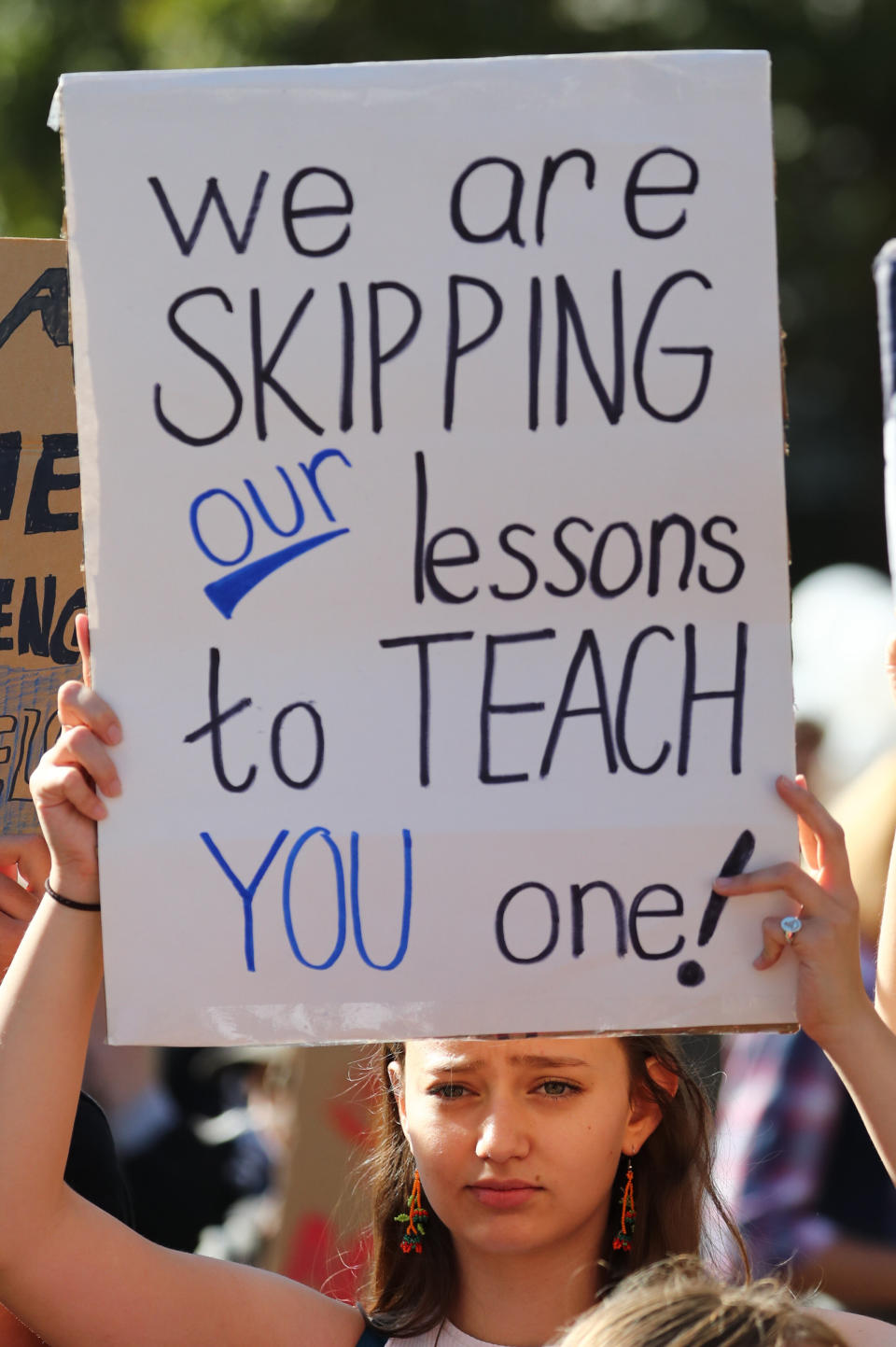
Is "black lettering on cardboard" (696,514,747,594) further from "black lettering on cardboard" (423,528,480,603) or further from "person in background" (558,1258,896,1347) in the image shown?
"person in background" (558,1258,896,1347)

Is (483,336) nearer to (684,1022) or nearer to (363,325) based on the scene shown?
(363,325)

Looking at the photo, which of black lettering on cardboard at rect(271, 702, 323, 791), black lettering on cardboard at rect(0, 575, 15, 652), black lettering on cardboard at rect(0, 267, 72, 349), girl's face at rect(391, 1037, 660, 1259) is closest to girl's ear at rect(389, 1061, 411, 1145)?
girl's face at rect(391, 1037, 660, 1259)

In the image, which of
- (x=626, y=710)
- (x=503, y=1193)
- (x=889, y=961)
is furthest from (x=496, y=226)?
(x=503, y=1193)

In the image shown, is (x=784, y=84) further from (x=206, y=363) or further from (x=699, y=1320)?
(x=699, y=1320)

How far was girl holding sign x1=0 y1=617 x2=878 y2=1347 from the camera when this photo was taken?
1.89 metres

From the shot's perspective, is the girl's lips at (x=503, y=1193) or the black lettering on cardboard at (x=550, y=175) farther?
the girl's lips at (x=503, y=1193)

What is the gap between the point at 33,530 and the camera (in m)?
2.21

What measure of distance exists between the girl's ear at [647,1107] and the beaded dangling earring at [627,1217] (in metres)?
0.03

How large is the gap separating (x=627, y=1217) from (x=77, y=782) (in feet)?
2.91

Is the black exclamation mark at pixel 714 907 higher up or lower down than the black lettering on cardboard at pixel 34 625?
lower down

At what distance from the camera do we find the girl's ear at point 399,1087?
2276 millimetres

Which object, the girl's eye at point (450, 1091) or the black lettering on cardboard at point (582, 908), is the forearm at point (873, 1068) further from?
the girl's eye at point (450, 1091)

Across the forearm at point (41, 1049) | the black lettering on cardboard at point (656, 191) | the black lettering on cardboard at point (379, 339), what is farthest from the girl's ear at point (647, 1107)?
the black lettering on cardboard at point (656, 191)

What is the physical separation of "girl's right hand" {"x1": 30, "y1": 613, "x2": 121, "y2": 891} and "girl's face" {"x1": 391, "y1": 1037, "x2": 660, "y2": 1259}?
50 cm
